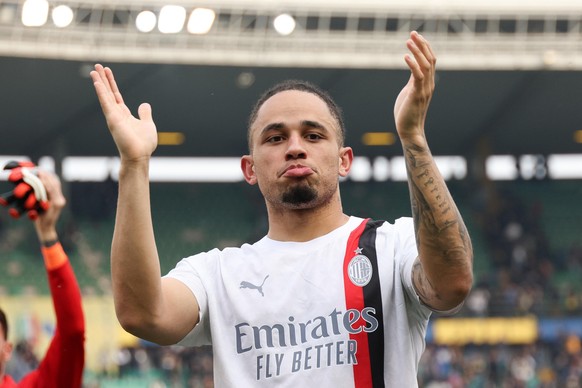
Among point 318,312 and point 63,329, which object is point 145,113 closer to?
point 318,312

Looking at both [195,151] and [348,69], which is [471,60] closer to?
[348,69]

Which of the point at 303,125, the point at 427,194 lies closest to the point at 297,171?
the point at 303,125

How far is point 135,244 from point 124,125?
34 cm

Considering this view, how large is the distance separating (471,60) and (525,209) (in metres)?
5.73

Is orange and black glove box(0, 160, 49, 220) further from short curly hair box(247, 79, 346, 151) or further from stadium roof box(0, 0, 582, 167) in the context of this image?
stadium roof box(0, 0, 582, 167)

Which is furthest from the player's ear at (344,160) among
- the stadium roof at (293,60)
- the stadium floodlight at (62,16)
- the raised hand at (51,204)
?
the stadium floodlight at (62,16)

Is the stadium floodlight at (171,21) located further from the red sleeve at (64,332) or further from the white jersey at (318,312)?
the white jersey at (318,312)

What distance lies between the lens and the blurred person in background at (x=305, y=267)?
2646 millimetres

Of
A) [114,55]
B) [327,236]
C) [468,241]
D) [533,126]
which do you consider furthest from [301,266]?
[533,126]

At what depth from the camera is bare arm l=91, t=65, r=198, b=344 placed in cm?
262

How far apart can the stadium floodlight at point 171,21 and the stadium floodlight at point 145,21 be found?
0.54 ft

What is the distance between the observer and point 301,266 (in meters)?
2.94

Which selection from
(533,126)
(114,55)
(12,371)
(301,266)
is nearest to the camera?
(301,266)

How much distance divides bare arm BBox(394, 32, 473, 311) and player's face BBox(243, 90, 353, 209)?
0.99 feet
